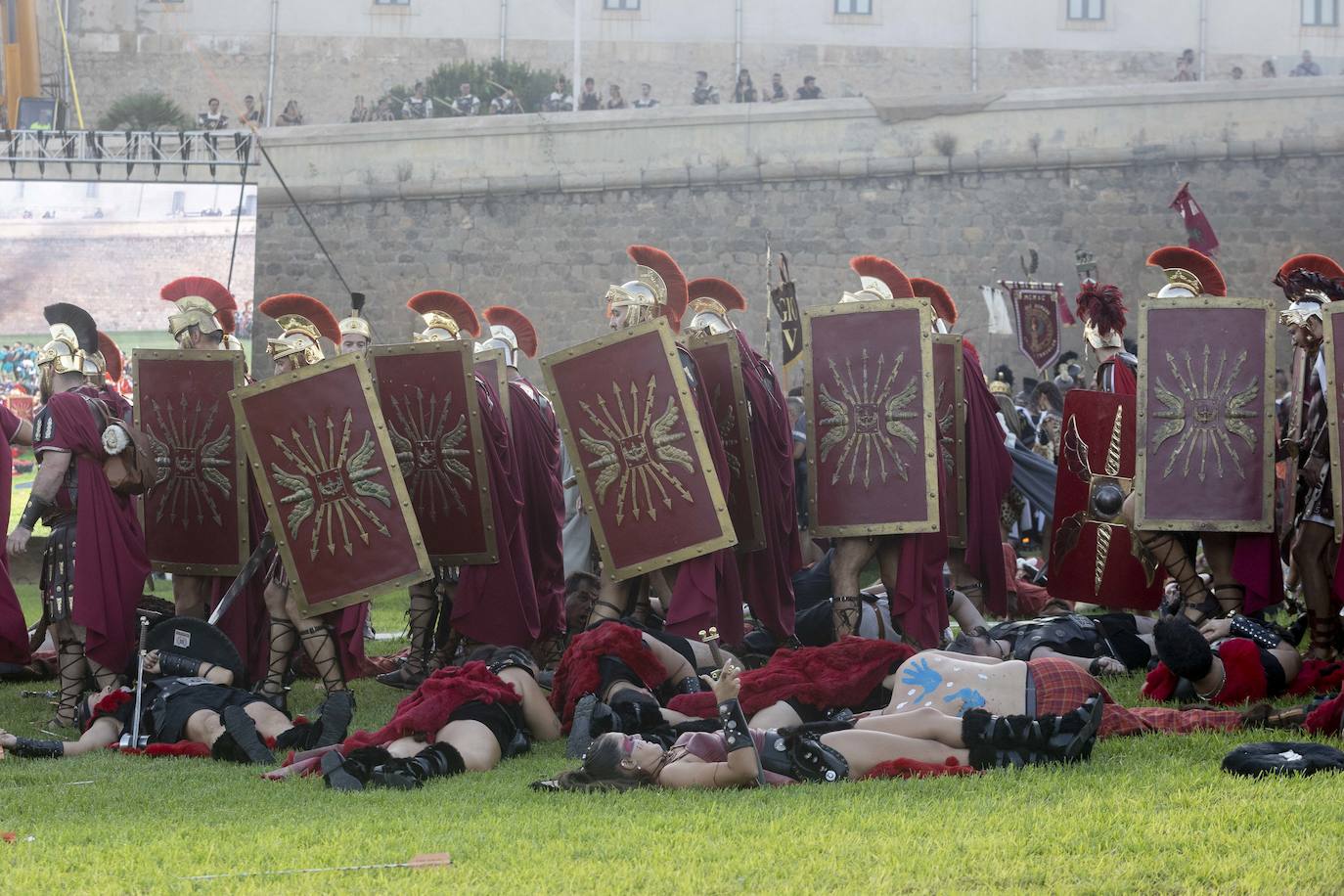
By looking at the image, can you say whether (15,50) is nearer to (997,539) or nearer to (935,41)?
(935,41)

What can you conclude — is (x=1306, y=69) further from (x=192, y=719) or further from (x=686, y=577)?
(x=192, y=719)

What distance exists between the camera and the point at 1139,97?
808 inches

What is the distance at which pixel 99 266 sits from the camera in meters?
19.0

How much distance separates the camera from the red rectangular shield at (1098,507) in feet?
24.2

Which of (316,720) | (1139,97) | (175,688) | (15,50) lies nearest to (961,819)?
(316,720)

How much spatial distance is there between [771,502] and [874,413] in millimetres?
597

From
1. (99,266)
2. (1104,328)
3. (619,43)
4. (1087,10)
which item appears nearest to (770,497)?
(1104,328)

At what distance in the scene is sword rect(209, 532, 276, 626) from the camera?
22.8 feet

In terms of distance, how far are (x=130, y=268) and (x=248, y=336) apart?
7.53 feet

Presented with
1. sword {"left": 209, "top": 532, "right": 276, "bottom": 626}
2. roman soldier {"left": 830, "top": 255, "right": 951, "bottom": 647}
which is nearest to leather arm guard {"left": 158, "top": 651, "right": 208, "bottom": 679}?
sword {"left": 209, "top": 532, "right": 276, "bottom": 626}

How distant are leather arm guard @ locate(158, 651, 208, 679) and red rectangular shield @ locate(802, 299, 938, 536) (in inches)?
95.1

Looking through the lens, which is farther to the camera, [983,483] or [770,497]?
[983,483]

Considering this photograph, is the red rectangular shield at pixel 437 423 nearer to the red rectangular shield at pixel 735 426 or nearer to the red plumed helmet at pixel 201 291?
the red plumed helmet at pixel 201 291

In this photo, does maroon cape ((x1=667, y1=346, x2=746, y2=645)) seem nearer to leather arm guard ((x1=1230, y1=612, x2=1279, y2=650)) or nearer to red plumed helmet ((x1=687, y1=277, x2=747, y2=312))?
red plumed helmet ((x1=687, y1=277, x2=747, y2=312))
